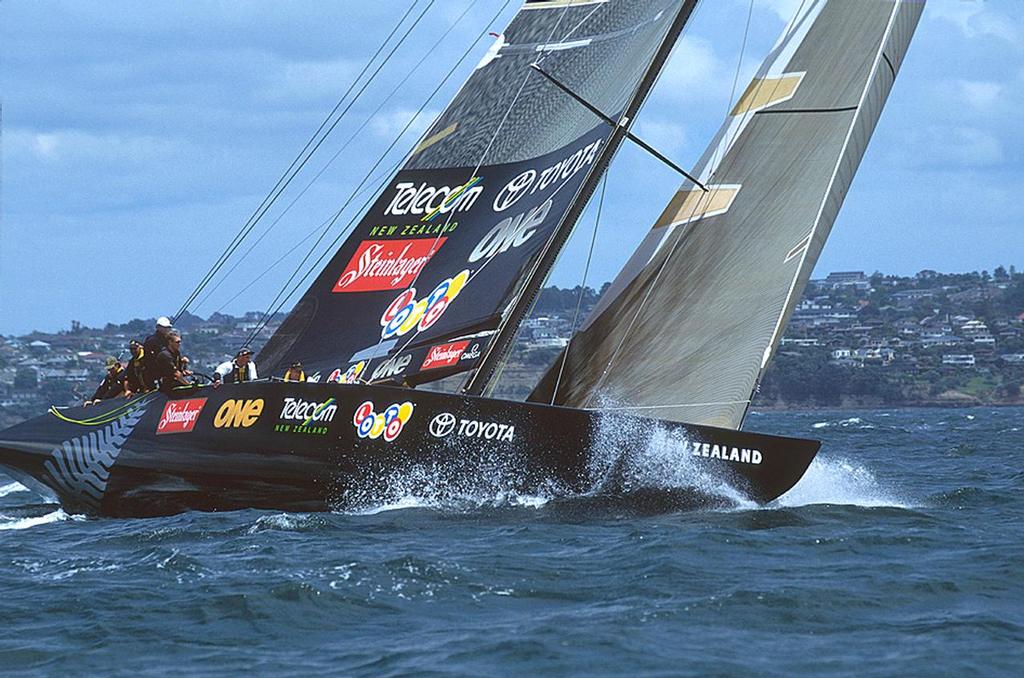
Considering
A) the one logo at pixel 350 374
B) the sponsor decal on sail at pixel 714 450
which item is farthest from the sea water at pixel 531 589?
the one logo at pixel 350 374

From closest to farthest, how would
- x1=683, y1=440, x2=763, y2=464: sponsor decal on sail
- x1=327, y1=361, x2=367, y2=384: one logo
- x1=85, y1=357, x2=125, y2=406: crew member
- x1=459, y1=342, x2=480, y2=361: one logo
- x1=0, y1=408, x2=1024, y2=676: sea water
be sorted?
x1=0, y1=408, x2=1024, y2=676: sea water < x1=683, y1=440, x2=763, y2=464: sponsor decal on sail < x1=459, y1=342, x2=480, y2=361: one logo < x1=327, y1=361, x2=367, y2=384: one logo < x1=85, y1=357, x2=125, y2=406: crew member

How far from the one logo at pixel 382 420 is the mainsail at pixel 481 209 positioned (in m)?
1.10

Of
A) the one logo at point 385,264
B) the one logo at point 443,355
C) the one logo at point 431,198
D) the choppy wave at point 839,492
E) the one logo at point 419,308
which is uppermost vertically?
the one logo at point 431,198

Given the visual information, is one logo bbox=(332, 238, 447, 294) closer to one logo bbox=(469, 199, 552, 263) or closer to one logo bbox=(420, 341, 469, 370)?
one logo bbox=(469, 199, 552, 263)

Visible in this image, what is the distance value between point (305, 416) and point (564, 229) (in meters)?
2.67

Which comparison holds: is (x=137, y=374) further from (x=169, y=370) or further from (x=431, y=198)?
(x=431, y=198)

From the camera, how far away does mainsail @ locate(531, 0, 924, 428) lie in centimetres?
1190

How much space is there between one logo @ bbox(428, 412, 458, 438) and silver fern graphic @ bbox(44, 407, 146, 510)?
2577 millimetres

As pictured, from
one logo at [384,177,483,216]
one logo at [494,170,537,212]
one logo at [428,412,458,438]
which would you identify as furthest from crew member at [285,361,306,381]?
one logo at [494,170,537,212]

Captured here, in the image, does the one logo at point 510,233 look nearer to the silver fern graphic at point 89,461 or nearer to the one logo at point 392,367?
the one logo at point 392,367

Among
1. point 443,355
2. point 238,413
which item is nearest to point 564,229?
point 443,355

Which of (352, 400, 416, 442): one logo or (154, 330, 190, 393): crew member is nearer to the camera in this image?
(352, 400, 416, 442): one logo

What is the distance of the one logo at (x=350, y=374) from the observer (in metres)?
12.5

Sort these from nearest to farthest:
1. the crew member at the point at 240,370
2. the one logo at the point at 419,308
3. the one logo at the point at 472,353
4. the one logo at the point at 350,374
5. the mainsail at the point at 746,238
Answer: the mainsail at the point at 746,238 < the one logo at the point at 472,353 < the one logo at the point at 419,308 < the one logo at the point at 350,374 < the crew member at the point at 240,370
